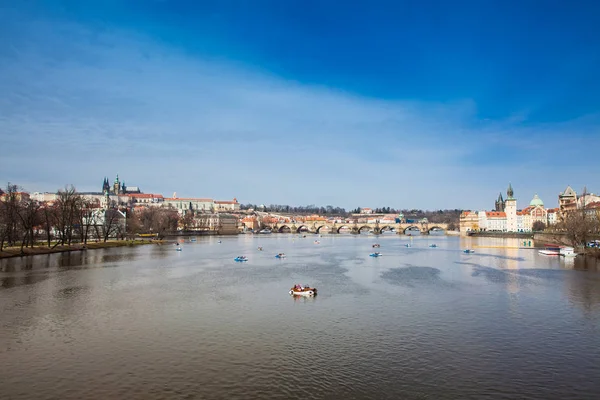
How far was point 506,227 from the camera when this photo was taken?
151 meters

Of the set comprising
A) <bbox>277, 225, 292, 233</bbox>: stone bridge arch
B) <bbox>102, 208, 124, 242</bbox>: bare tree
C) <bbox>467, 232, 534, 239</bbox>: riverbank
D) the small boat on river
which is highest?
<bbox>102, 208, 124, 242</bbox>: bare tree

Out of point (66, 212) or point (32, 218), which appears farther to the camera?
point (66, 212)

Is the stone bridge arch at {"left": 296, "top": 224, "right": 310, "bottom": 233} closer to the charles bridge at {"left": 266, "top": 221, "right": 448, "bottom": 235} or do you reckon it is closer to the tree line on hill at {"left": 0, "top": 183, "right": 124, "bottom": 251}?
the charles bridge at {"left": 266, "top": 221, "right": 448, "bottom": 235}

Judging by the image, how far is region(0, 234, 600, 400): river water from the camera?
14.0m

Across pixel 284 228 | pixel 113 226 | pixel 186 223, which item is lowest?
pixel 284 228

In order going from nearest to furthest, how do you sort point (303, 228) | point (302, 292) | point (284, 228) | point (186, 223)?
point (302, 292) < point (186, 223) < point (303, 228) < point (284, 228)

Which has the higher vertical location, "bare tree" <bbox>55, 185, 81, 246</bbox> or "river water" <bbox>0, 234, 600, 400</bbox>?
"bare tree" <bbox>55, 185, 81, 246</bbox>

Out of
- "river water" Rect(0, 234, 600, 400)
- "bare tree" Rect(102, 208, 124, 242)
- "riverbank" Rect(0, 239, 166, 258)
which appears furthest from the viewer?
"bare tree" Rect(102, 208, 124, 242)

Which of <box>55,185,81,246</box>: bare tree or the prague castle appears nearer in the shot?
<box>55,185,81,246</box>: bare tree

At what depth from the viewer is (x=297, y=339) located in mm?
18969

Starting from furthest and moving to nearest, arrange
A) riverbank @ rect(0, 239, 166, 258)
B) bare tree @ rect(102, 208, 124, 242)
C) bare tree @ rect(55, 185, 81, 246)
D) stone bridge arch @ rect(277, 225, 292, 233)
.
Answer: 1. stone bridge arch @ rect(277, 225, 292, 233)
2. bare tree @ rect(102, 208, 124, 242)
3. bare tree @ rect(55, 185, 81, 246)
4. riverbank @ rect(0, 239, 166, 258)

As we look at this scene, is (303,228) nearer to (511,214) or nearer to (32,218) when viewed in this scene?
(511,214)

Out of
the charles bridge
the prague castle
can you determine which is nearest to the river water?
the prague castle

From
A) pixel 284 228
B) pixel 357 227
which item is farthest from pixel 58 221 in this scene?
pixel 284 228
